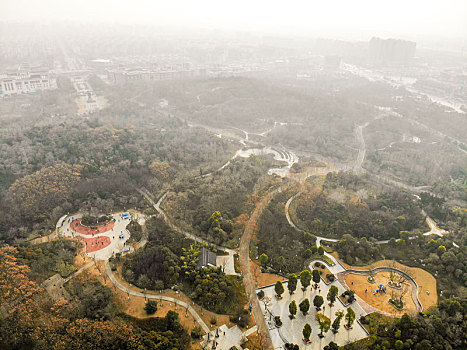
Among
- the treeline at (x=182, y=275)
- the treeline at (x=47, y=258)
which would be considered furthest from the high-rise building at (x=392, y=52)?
the treeline at (x=47, y=258)

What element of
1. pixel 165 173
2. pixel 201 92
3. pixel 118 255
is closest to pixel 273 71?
pixel 201 92

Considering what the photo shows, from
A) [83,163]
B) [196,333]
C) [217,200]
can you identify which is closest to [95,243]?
[217,200]

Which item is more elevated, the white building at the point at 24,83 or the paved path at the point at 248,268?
the white building at the point at 24,83

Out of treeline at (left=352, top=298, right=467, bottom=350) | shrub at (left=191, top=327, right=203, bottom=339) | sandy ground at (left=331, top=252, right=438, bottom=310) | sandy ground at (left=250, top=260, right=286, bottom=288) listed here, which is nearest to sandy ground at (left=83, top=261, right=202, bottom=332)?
shrub at (left=191, top=327, right=203, bottom=339)

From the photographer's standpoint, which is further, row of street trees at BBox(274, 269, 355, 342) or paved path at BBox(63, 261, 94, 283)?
paved path at BBox(63, 261, 94, 283)

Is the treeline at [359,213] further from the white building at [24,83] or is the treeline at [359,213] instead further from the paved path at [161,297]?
the white building at [24,83]

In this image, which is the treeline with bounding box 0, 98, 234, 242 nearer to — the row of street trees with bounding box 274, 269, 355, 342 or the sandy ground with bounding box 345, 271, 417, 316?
the row of street trees with bounding box 274, 269, 355, 342
